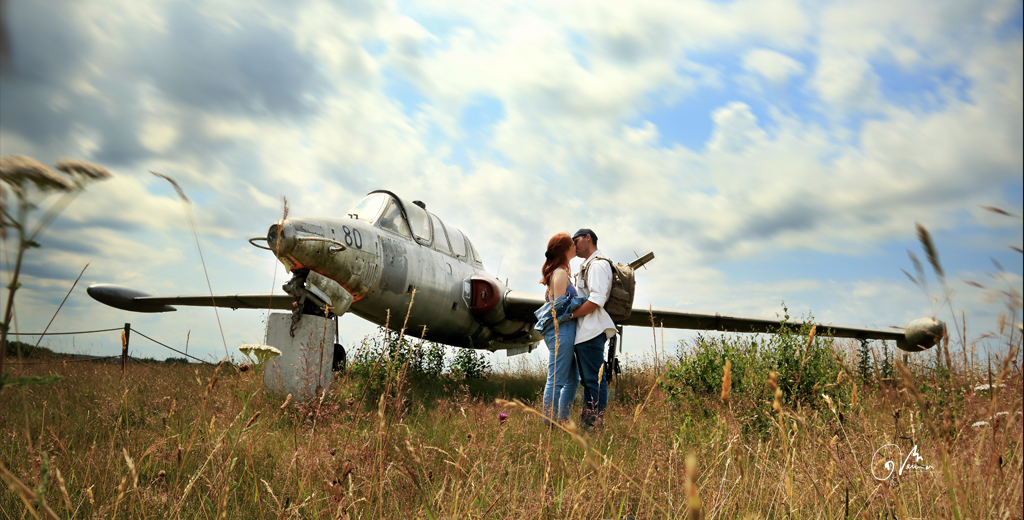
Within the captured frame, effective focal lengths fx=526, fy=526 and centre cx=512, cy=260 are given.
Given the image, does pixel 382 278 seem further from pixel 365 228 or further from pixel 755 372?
pixel 755 372

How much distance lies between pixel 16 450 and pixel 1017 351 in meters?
6.05

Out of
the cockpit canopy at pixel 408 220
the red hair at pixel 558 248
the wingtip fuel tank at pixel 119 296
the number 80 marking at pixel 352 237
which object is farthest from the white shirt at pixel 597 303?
the wingtip fuel tank at pixel 119 296

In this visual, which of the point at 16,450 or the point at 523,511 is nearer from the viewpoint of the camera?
the point at 523,511

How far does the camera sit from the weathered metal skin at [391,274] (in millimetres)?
5914

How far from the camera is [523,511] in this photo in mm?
1894

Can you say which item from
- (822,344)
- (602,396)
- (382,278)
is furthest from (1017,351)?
(382,278)

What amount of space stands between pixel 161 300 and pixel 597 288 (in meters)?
12.7

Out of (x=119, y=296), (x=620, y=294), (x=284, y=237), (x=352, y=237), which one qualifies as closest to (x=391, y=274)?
(x=352, y=237)

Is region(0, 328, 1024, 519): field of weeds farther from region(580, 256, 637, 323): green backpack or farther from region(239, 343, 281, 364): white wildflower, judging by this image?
region(580, 256, 637, 323): green backpack

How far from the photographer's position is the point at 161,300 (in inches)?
514

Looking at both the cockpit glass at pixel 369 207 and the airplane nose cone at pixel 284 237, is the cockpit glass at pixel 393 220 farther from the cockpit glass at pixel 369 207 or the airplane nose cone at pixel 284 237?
the airplane nose cone at pixel 284 237

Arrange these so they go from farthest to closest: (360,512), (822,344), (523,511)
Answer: (822,344) → (360,512) → (523,511)

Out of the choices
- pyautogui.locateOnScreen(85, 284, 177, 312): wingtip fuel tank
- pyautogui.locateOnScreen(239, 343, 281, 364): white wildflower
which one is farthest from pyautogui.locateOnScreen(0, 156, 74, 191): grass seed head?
pyautogui.locateOnScreen(85, 284, 177, 312): wingtip fuel tank

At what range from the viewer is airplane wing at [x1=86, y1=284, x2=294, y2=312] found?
38.1ft
